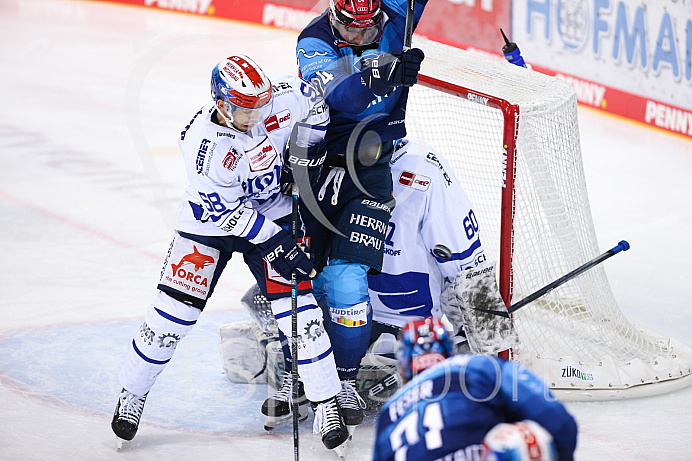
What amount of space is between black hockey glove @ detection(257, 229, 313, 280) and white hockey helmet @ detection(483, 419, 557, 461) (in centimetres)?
169

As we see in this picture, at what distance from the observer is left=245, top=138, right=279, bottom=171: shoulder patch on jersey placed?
138 inches

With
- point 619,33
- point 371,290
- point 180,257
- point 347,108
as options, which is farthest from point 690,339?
point 619,33

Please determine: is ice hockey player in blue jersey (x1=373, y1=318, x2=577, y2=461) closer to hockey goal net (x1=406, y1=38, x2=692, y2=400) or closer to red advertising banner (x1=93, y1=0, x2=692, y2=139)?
hockey goal net (x1=406, y1=38, x2=692, y2=400)

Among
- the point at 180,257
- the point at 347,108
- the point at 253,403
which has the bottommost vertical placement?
the point at 253,403

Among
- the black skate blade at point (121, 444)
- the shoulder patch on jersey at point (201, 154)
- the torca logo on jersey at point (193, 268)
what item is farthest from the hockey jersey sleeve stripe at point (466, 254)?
the black skate blade at point (121, 444)

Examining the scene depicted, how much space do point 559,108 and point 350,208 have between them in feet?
3.36

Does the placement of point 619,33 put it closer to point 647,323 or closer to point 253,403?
point 647,323

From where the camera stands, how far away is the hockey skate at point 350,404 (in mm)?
3658

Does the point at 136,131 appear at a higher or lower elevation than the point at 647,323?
lower

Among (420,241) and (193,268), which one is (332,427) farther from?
(420,241)

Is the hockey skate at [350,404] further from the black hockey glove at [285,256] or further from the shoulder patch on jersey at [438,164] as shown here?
the shoulder patch on jersey at [438,164]

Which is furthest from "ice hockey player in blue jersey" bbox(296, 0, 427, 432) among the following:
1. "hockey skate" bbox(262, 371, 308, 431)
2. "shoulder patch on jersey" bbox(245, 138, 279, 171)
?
"shoulder patch on jersey" bbox(245, 138, 279, 171)

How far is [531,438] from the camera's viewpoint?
1.85 m

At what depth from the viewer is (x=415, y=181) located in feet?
13.3
